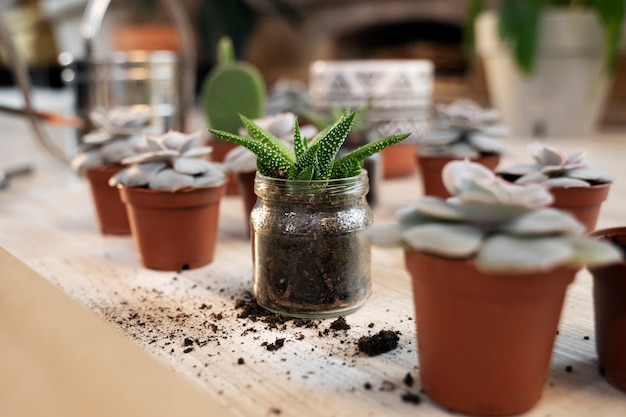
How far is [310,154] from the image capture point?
777 mm

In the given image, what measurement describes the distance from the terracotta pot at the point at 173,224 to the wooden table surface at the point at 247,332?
3cm

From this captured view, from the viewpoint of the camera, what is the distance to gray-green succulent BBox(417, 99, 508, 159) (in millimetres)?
1274

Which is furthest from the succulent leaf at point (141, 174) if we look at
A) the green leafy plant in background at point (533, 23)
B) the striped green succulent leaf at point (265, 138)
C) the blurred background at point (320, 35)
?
the blurred background at point (320, 35)

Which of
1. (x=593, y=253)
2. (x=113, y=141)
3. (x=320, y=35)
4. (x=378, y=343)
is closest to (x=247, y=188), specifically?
(x=113, y=141)

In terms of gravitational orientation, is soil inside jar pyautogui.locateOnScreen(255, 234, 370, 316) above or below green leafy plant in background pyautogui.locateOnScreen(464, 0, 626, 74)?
below

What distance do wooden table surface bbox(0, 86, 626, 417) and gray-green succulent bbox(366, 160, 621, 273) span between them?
6.4 inches

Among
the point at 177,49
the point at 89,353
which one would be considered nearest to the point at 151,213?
the point at 89,353

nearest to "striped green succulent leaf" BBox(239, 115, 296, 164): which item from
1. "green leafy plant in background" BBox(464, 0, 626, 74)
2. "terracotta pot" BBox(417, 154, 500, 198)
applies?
"terracotta pot" BBox(417, 154, 500, 198)

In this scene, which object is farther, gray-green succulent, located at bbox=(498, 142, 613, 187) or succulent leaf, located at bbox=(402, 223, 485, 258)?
Result: gray-green succulent, located at bbox=(498, 142, 613, 187)

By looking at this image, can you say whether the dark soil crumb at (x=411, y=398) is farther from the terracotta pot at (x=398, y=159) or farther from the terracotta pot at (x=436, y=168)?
the terracotta pot at (x=398, y=159)

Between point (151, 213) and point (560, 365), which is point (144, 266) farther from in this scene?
point (560, 365)

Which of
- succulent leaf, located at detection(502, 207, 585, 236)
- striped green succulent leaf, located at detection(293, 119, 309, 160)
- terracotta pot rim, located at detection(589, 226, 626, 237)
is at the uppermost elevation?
striped green succulent leaf, located at detection(293, 119, 309, 160)

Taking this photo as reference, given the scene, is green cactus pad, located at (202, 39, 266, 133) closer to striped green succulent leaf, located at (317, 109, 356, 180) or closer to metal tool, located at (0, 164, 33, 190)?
striped green succulent leaf, located at (317, 109, 356, 180)

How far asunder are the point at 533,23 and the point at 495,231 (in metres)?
1.81
